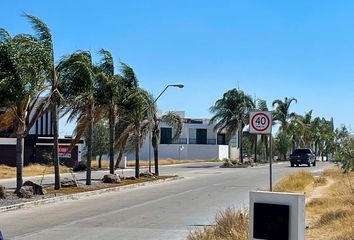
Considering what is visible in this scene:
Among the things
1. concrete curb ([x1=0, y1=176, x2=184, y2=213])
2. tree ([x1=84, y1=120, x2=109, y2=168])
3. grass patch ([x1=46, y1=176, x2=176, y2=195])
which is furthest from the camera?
tree ([x1=84, y1=120, x2=109, y2=168])

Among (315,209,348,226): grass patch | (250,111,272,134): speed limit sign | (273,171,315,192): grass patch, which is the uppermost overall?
(250,111,272,134): speed limit sign

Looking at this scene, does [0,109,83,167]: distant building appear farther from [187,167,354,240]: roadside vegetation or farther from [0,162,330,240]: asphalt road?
[187,167,354,240]: roadside vegetation

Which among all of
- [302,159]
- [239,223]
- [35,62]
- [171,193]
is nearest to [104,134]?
[302,159]

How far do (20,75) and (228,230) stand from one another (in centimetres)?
1169

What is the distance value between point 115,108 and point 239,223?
887 inches

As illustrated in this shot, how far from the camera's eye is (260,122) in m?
15.8

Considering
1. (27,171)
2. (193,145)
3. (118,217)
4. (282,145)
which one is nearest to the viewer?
(118,217)

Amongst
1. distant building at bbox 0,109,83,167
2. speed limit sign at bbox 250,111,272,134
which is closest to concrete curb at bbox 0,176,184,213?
speed limit sign at bbox 250,111,272,134

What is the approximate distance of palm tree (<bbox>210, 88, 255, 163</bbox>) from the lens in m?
68.2

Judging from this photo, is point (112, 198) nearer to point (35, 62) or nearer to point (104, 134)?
point (35, 62)

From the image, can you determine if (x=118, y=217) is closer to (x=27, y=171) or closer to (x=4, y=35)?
(x=4, y=35)

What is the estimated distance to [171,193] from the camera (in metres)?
26.5

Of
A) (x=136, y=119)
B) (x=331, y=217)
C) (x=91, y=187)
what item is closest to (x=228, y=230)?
(x=331, y=217)

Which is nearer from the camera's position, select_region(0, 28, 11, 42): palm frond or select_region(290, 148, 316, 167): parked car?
select_region(0, 28, 11, 42): palm frond
